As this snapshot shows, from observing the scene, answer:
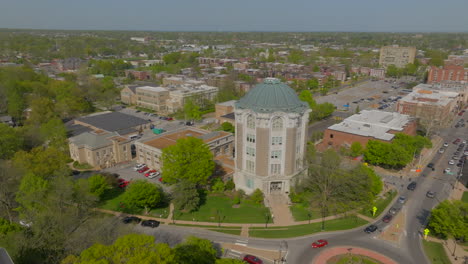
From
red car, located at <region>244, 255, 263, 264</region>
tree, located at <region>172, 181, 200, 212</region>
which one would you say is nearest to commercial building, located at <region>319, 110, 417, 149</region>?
tree, located at <region>172, 181, 200, 212</region>

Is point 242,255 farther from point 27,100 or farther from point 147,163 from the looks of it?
point 27,100

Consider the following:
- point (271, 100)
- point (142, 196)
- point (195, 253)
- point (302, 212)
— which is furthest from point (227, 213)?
point (195, 253)

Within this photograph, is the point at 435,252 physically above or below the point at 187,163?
below

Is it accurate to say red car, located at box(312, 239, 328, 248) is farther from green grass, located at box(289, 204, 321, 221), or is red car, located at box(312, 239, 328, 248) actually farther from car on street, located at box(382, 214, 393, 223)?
car on street, located at box(382, 214, 393, 223)

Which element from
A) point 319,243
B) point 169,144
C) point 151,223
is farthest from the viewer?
point 169,144

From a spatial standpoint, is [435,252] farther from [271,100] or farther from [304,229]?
[271,100]

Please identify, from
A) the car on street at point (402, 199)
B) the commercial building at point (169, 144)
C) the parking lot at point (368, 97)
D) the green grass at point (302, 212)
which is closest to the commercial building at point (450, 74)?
the parking lot at point (368, 97)

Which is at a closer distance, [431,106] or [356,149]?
[356,149]
